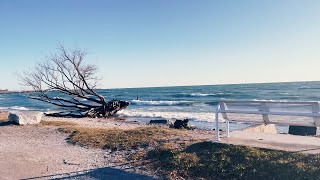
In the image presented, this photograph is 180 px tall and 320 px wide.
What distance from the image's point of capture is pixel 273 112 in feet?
19.8

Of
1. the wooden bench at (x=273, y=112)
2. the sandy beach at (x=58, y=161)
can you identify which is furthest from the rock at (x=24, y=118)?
the wooden bench at (x=273, y=112)

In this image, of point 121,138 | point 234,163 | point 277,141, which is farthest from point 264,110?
point 121,138

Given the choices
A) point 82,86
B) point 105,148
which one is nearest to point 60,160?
point 105,148

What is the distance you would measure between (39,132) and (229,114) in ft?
19.7

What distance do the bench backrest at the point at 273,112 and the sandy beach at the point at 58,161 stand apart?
2.15 m

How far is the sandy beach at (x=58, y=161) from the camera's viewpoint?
5656 mm

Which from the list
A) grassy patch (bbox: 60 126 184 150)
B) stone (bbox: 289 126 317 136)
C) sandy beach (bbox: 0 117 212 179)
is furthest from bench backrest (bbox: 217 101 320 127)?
stone (bbox: 289 126 317 136)

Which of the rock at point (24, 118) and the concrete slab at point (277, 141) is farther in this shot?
the rock at point (24, 118)

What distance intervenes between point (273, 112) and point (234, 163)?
A: 125 centimetres

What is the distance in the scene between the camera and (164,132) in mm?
8797

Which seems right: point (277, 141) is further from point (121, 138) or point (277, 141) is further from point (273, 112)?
point (121, 138)

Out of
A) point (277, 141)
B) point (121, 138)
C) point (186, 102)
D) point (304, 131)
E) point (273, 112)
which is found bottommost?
point (186, 102)

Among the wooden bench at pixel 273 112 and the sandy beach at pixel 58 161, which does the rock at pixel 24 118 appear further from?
the wooden bench at pixel 273 112

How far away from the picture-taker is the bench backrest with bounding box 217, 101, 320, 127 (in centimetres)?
561
